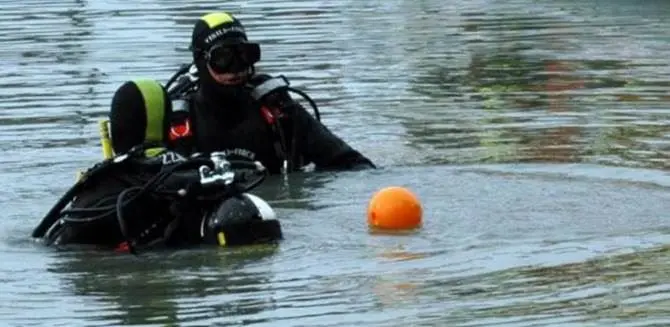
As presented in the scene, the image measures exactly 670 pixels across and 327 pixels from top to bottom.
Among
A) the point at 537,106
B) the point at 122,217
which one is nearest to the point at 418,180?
the point at 122,217

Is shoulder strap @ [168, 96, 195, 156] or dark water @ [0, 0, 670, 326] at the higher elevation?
shoulder strap @ [168, 96, 195, 156]

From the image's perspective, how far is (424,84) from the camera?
16719mm

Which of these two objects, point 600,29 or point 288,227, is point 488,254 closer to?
point 288,227

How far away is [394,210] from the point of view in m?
10.1

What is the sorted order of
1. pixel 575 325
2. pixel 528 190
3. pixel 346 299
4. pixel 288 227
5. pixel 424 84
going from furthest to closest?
pixel 424 84
pixel 528 190
pixel 288 227
pixel 346 299
pixel 575 325

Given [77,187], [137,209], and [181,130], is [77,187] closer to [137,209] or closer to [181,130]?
[137,209]

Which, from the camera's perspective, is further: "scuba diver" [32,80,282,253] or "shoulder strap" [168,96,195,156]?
"shoulder strap" [168,96,195,156]

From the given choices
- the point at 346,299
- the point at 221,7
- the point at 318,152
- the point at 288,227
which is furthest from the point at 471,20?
the point at 346,299

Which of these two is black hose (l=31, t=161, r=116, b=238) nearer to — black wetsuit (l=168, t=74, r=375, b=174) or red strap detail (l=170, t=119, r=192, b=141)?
red strap detail (l=170, t=119, r=192, b=141)

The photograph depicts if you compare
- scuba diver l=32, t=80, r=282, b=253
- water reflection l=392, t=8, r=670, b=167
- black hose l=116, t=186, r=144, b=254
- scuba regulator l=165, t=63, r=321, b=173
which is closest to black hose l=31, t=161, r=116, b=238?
scuba diver l=32, t=80, r=282, b=253

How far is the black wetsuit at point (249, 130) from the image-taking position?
37.8 ft

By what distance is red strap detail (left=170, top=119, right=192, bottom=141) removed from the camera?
36.9ft

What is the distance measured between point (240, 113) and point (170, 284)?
2888 millimetres

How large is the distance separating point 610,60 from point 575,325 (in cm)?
1075
